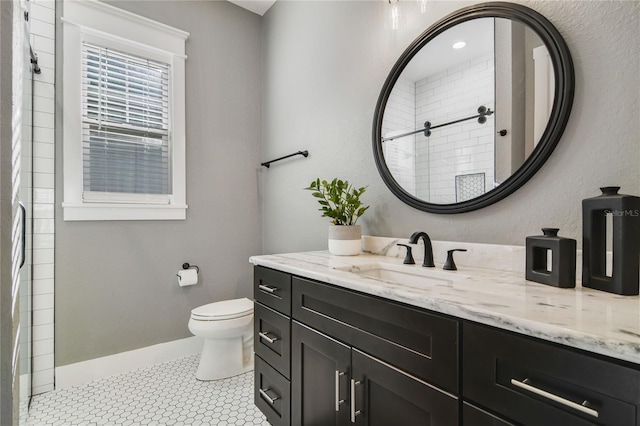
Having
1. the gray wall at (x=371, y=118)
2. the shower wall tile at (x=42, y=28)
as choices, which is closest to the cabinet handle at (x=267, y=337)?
the gray wall at (x=371, y=118)

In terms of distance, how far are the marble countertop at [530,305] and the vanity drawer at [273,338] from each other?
36 centimetres

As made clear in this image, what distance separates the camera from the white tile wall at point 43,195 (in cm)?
189

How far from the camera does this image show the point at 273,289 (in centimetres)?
149

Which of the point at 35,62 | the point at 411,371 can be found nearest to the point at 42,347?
the point at 35,62

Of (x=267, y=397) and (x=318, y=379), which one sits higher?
(x=318, y=379)

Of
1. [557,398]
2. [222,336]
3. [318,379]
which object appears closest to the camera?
[557,398]

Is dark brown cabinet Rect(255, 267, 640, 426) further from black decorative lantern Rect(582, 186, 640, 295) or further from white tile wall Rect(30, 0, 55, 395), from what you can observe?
white tile wall Rect(30, 0, 55, 395)

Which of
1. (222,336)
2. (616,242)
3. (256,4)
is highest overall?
(256,4)

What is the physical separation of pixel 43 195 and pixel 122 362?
123cm

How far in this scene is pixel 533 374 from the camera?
0.63 m

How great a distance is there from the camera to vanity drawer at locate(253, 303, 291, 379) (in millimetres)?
1388

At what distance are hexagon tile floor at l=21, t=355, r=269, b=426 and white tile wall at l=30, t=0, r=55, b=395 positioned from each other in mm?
254

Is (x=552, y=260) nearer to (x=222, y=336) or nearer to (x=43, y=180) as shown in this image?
(x=222, y=336)

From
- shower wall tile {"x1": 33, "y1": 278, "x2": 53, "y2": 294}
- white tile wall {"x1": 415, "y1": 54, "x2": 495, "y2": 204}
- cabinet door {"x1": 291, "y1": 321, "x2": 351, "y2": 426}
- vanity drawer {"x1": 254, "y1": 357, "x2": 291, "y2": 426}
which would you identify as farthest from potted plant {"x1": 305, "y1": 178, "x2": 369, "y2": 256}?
shower wall tile {"x1": 33, "y1": 278, "x2": 53, "y2": 294}
